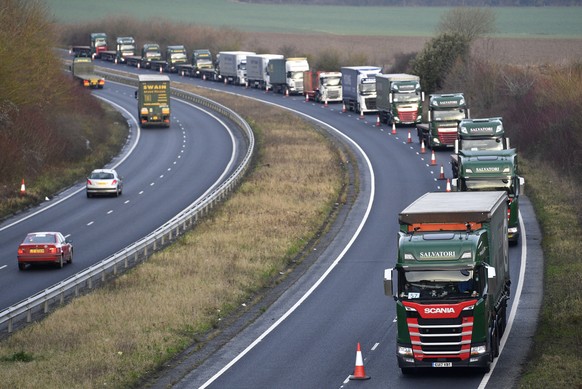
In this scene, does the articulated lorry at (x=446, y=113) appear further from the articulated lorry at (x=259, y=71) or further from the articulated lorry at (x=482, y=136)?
the articulated lorry at (x=259, y=71)

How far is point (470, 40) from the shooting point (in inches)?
4587

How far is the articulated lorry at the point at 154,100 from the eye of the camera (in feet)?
324

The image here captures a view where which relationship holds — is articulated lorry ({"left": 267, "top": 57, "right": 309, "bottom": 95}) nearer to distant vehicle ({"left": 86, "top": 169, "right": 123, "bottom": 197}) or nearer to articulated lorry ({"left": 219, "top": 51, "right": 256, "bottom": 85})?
articulated lorry ({"left": 219, "top": 51, "right": 256, "bottom": 85})

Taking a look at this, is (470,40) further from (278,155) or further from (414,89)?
(278,155)

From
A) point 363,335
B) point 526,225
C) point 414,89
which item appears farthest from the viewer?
point 414,89

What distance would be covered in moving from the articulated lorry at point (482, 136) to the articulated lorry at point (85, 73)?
3058 inches

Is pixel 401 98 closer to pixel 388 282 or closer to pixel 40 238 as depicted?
pixel 40 238

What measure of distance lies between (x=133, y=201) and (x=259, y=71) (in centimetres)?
6473

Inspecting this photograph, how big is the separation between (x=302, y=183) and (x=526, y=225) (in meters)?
16.9

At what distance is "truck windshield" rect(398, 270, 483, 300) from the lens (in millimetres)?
27500

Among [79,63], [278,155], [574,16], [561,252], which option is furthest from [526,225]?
[574,16]

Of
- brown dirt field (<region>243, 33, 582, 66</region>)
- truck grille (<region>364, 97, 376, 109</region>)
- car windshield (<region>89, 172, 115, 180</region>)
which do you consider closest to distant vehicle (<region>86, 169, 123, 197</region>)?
car windshield (<region>89, 172, 115, 180</region>)

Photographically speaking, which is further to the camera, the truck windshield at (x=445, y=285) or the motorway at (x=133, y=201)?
the motorway at (x=133, y=201)

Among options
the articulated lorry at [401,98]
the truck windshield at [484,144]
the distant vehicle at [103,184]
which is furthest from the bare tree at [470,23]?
the truck windshield at [484,144]
